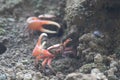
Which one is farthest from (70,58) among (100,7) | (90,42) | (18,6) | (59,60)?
(18,6)

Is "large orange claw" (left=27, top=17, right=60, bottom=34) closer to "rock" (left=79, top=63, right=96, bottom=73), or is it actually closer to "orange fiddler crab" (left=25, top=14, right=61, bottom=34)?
"orange fiddler crab" (left=25, top=14, right=61, bottom=34)

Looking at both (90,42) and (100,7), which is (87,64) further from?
(100,7)

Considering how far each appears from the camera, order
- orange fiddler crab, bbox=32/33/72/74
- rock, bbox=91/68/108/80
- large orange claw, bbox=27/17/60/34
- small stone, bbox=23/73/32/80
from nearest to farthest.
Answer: rock, bbox=91/68/108/80 < small stone, bbox=23/73/32/80 < orange fiddler crab, bbox=32/33/72/74 < large orange claw, bbox=27/17/60/34

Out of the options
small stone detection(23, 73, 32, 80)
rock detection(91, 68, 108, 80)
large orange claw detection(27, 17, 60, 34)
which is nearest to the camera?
rock detection(91, 68, 108, 80)

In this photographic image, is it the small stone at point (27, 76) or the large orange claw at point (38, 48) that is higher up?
the large orange claw at point (38, 48)

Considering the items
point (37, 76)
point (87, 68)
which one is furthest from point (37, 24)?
point (87, 68)

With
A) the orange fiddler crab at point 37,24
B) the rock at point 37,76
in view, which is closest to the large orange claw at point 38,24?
the orange fiddler crab at point 37,24

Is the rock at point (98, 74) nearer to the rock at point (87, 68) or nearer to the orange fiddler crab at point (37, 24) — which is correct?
the rock at point (87, 68)

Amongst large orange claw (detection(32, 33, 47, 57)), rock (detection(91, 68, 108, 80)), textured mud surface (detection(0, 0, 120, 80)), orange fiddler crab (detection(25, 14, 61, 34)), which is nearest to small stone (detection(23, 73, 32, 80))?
textured mud surface (detection(0, 0, 120, 80))

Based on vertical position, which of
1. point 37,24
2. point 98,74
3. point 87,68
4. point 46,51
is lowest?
point 98,74

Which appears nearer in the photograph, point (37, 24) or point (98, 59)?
point (98, 59)

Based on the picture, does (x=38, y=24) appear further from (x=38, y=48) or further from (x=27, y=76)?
(x=27, y=76)
